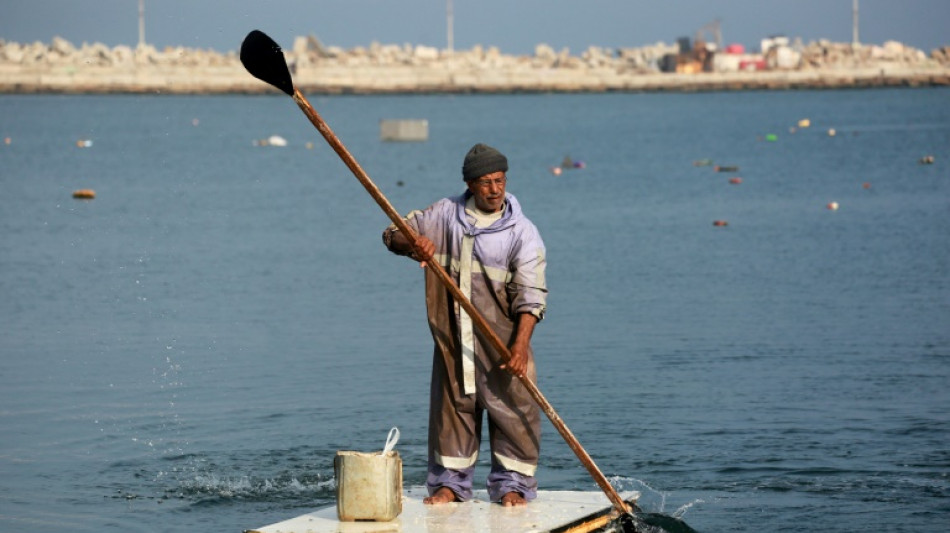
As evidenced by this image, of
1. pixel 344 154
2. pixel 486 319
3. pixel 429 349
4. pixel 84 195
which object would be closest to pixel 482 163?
pixel 344 154

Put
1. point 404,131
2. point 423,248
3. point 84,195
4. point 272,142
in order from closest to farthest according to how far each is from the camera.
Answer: point 423,248 → point 84,195 → point 272,142 → point 404,131

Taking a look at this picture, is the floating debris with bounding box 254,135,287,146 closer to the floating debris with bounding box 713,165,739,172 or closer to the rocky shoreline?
the floating debris with bounding box 713,165,739,172

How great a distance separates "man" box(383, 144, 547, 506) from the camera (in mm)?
8312

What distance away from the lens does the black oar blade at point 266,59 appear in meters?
8.36

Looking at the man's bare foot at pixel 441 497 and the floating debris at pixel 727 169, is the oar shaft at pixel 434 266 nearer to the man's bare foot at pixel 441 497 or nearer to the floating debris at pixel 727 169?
the man's bare foot at pixel 441 497

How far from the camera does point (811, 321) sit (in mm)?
17922

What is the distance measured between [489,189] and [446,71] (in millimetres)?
126476

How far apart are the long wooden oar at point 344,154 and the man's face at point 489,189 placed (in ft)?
1.22

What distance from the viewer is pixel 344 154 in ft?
26.9

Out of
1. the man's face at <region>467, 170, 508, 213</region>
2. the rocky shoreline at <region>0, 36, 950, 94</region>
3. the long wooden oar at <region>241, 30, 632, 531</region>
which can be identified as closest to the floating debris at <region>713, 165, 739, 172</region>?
the long wooden oar at <region>241, 30, 632, 531</region>

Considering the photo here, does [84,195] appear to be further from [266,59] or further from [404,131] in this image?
[266,59]

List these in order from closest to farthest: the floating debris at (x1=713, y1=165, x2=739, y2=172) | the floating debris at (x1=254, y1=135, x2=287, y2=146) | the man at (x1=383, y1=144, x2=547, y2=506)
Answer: the man at (x1=383, y1=144, x2=547, y2=506)
the floating debris at (x1=713, y1=165, x2=739, y2=172)
the floating debris at (x1=254, y1=135, x2=287, y2=146)

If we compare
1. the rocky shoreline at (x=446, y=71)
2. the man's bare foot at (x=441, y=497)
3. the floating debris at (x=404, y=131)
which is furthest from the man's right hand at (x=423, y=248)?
the rocky shoreline at (x=446, y=71)

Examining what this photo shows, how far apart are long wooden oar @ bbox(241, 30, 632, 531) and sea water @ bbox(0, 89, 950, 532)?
2456 millimetres
